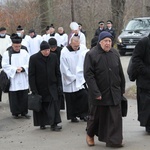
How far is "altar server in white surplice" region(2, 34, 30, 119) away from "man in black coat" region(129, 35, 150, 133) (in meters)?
3.30

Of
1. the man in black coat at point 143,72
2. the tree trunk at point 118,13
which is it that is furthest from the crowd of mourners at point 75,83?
the tree trunk at point 118,13

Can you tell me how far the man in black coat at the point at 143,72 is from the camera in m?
7.32

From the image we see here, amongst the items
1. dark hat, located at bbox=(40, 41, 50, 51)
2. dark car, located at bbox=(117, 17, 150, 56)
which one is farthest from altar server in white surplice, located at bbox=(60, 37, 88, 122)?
dark car, located at bbox=(117, 17, 150, 56)

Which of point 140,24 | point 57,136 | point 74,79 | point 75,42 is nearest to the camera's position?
point 57,136

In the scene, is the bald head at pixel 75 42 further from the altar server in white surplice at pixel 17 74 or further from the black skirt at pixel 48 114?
the altar server in white surplice at pixel 17 74

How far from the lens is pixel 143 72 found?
733cm

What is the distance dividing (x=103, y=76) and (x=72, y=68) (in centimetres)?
227

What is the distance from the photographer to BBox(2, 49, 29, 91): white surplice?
32.0 ft

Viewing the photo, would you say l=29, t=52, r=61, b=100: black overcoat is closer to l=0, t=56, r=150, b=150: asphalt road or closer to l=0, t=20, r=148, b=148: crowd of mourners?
l=0, t=20, r=148, b=148: crowd of mourners

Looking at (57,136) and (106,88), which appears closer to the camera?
→ (106,88)

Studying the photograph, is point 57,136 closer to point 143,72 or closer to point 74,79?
point 74,79

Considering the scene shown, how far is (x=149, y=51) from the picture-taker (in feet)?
24.0

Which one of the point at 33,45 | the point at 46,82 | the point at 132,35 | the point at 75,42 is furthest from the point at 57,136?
the point at 132,35

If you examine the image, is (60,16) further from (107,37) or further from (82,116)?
(107,37)
